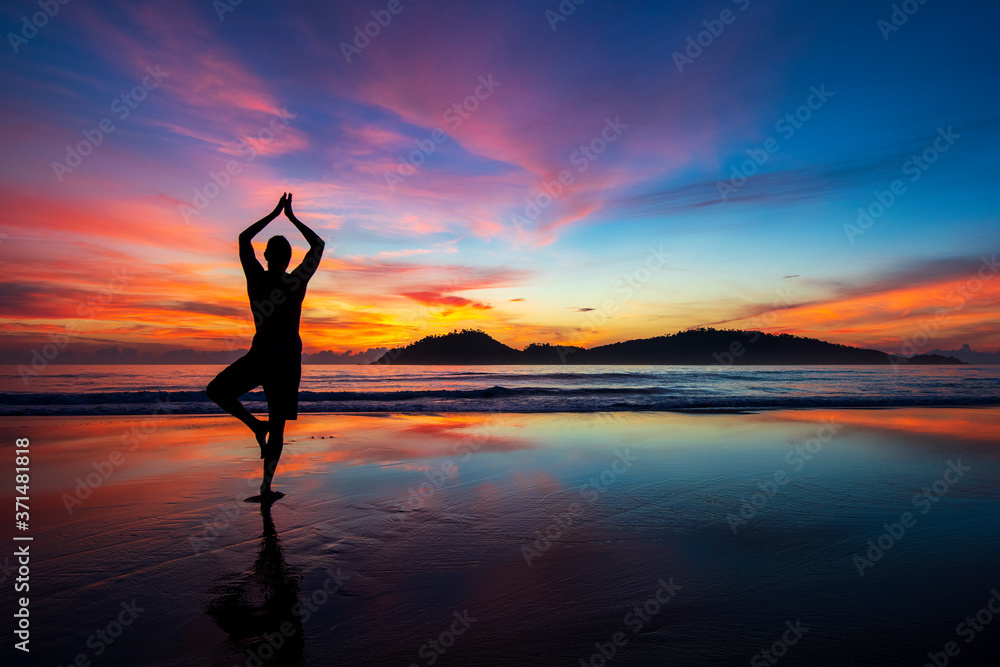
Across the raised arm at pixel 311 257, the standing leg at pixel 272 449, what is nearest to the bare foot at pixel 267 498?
the standing leg at pixel 272 449

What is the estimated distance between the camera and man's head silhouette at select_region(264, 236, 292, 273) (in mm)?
4445

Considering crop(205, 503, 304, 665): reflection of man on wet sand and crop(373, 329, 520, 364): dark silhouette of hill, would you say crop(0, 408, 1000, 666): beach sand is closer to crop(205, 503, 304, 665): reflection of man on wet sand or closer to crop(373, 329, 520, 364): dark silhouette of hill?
crop(205, 503, 304, 665): reflection of man on wet sand

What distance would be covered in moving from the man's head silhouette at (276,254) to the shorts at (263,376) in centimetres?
80

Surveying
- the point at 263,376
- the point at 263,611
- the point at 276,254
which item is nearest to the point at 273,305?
the point at 276,254

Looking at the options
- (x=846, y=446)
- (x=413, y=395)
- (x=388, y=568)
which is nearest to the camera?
(x=388, y=568)

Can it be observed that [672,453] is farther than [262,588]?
Yes

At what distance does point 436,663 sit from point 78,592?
229cm

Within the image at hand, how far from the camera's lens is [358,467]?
21.2 ft

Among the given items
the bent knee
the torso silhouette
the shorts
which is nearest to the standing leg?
the shorts

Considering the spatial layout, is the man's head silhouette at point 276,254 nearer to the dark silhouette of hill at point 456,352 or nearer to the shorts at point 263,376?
the shorts at point 263,376

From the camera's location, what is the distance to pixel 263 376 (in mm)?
4406

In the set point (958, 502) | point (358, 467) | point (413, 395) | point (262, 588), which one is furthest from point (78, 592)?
point (413, 395)

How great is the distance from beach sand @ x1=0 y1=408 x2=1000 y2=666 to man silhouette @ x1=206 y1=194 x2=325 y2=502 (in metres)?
1.11

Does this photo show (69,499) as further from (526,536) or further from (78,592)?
(526,536)
